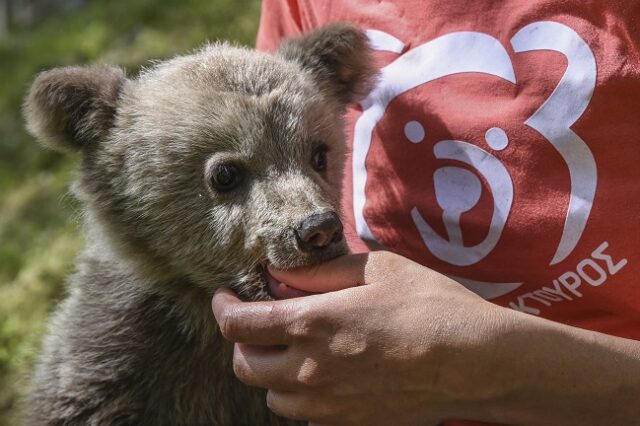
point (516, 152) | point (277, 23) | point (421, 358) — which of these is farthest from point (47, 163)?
point (421, 358)

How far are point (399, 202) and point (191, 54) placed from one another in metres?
0.85

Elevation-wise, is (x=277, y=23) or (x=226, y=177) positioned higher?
(x=277, y=23)

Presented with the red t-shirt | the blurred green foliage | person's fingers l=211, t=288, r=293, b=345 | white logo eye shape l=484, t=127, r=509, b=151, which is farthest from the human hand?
the blurred green foliage

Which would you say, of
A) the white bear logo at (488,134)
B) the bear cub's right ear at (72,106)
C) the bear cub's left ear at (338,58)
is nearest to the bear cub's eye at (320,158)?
the white bear logo at (488,134)

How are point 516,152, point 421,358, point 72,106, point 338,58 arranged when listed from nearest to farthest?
point 421,358
point 516,152
point 72,106
point 338,58

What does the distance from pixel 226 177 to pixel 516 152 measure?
77cm

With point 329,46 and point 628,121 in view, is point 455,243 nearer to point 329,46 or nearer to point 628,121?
point 628,121

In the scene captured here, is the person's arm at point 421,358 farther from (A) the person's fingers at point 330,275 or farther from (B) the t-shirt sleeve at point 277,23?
(B) the t-shirt sleeve at point 277,23

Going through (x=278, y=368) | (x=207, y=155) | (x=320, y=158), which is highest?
(x=207, y=155)

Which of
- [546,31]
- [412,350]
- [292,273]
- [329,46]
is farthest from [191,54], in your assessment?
[412,350]

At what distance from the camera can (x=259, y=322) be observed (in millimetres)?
1810

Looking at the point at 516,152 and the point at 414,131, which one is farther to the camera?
the point at 414,131

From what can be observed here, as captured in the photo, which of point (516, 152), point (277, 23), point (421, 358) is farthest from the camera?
point (277, 23)

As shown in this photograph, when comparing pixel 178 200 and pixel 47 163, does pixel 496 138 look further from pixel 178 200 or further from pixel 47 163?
pixel 47 163
